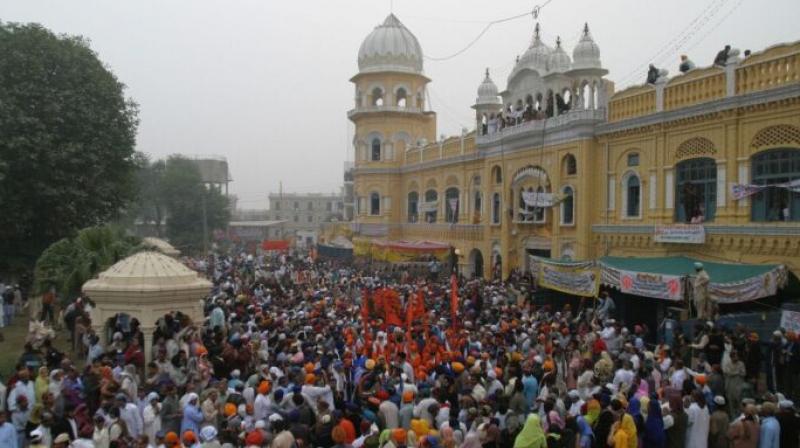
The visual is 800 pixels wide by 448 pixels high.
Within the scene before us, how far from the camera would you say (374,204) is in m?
40.6

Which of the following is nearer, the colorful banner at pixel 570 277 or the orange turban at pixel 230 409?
the orange turban at pixel 230 409

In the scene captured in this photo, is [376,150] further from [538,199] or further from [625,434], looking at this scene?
[625,434]

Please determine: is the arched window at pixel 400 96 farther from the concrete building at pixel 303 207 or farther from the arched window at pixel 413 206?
the concrete building at pixel 303 207

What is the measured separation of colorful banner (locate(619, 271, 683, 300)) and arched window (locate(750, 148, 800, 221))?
3.84m

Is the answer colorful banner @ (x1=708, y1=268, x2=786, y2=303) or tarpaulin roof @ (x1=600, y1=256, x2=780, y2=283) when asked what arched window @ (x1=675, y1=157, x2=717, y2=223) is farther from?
colorful banner @ (x1=708, y1=268, x2=786, y2=303)

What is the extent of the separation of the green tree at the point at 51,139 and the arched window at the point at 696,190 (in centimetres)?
2075

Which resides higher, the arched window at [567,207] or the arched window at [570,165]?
the arched window at [570,165]

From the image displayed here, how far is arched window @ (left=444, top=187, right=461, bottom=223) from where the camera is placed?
3325cm

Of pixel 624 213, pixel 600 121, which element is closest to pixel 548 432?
pixel 624 213

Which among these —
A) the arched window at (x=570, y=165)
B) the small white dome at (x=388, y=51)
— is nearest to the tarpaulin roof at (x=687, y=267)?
the arched window at (x=570, y=165)

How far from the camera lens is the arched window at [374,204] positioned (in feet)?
132

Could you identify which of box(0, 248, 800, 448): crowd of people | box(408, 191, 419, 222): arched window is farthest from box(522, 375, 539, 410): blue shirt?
box(408, 191, 419, 222): arched window

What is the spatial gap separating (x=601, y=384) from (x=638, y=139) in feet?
42.9

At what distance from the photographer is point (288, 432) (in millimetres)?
7844
